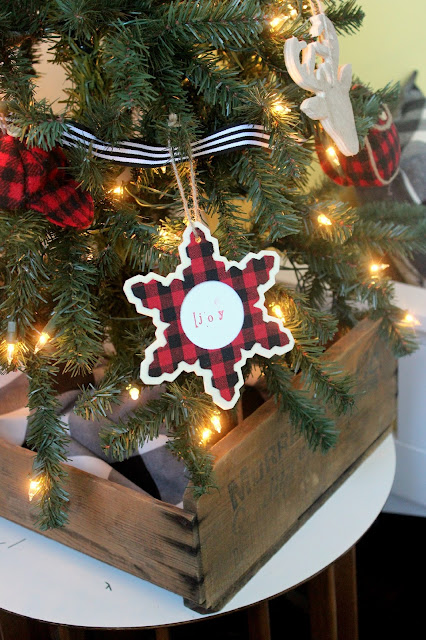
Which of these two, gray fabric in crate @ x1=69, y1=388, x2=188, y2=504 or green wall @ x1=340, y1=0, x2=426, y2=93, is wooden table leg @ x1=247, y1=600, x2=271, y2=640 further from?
green wall @ x1=340, y1=0, x2=426, y2=93

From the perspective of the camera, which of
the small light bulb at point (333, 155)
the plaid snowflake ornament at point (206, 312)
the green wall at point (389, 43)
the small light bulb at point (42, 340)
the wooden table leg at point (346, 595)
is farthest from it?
the green wall at point (389, 43)

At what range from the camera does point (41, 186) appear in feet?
2.16

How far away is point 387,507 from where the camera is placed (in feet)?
4.71

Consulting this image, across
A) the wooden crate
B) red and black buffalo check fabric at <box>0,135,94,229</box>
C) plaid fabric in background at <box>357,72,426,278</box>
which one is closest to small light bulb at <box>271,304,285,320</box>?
the wooden crate

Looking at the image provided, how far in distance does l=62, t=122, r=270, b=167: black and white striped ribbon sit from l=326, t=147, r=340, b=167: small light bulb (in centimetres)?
17

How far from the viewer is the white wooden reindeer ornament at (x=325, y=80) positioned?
0.62m

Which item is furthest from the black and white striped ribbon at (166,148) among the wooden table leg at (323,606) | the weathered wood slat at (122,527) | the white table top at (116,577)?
the wooden table leg at (323,606)

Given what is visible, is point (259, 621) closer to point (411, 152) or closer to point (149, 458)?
point (149, 458)

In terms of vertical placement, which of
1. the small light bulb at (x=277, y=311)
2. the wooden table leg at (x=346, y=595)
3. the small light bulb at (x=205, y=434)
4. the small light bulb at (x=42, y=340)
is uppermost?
the small light bulb at (x=42, y=340)

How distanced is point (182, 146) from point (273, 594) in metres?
0.46

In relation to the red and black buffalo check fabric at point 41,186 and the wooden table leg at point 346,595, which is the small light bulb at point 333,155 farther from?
the wooden table leg at point 346,595

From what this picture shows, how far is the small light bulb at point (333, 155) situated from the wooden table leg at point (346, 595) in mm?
506

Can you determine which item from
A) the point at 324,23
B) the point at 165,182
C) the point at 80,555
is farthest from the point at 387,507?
the point at 324,23

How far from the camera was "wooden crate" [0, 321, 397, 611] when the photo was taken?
685mm
